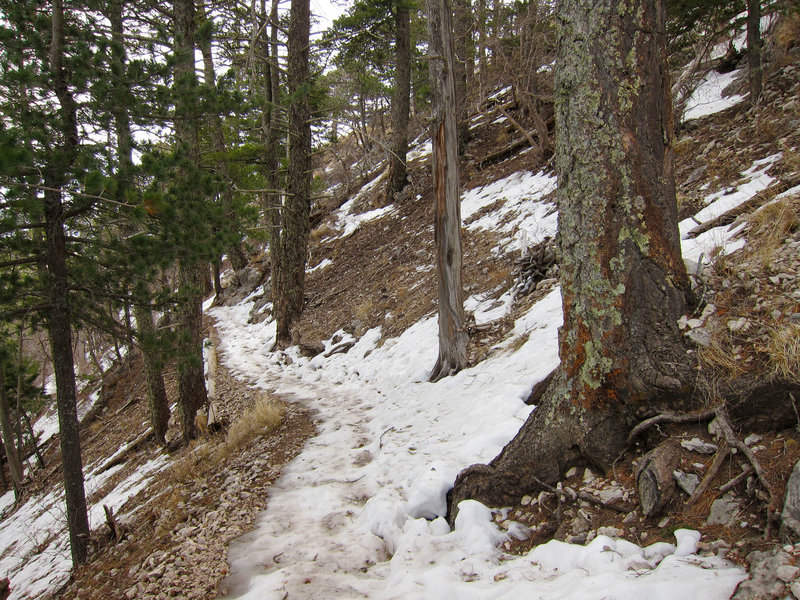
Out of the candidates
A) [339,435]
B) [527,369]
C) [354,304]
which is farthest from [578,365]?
[354,304]

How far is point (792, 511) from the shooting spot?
1.90 meters

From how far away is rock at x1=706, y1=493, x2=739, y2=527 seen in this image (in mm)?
2180

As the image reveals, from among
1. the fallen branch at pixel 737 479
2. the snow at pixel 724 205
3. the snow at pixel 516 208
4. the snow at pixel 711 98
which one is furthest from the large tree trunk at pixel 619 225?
the snow at pixel 711 98

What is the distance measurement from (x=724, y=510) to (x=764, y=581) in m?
0.58

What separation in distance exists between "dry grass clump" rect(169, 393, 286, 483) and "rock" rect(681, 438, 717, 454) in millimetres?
4838

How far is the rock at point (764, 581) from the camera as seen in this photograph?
64.6 inches

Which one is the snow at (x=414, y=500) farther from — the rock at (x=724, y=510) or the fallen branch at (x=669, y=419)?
the fallen branch at (x=669, y=419)

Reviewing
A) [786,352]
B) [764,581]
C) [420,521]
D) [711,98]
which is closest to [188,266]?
[420,521]

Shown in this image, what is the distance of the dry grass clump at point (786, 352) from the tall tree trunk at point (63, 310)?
6094 millimetres

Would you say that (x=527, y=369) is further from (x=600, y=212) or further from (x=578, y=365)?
(x=600, y=212)

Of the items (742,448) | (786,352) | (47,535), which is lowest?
(47,535)

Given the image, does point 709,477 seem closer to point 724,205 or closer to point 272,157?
point 724,205

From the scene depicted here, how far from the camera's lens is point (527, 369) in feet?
16.9

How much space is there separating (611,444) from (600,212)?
1.52 meters
